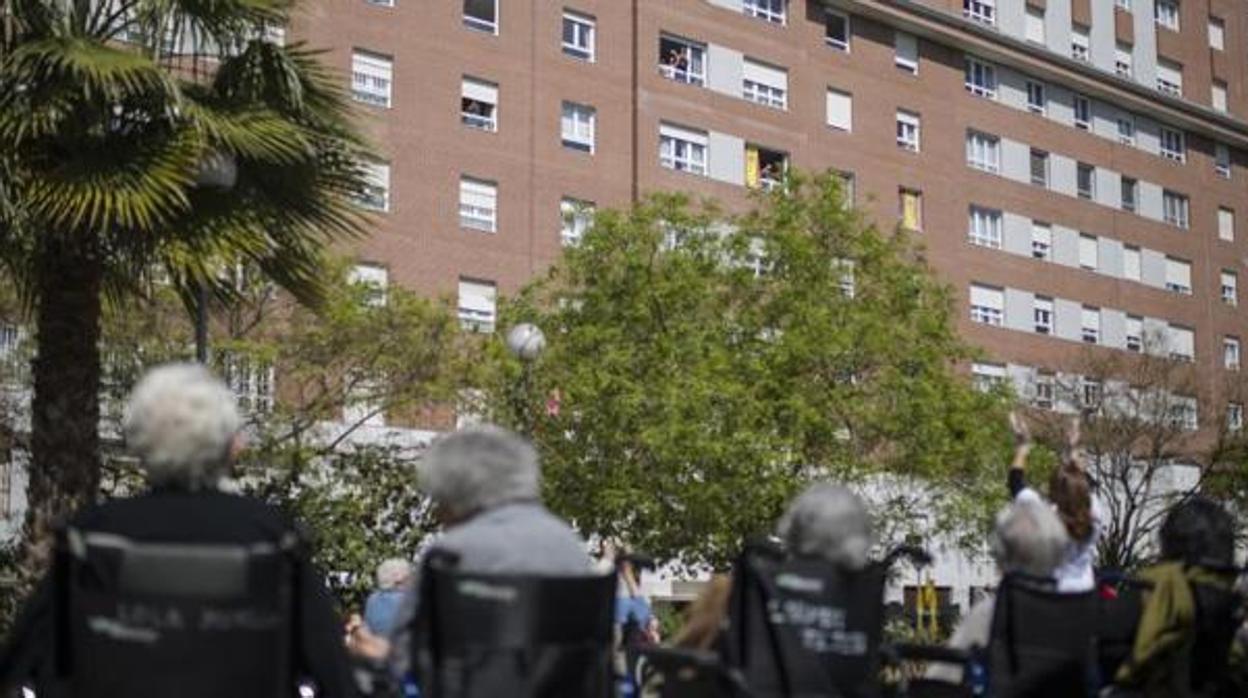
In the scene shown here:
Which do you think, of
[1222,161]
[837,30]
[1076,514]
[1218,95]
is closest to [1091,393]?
[837,30]

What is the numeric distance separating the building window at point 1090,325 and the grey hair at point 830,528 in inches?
1958

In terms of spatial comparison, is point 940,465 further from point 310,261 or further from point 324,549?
point 310,261

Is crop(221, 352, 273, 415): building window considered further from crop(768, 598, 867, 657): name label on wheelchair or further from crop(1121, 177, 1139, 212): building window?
crop(1121, 177, 1139, 212): building window

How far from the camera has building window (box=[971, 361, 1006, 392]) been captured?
34.7 metres

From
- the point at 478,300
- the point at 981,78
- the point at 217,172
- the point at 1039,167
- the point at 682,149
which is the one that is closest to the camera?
the point at 217,172

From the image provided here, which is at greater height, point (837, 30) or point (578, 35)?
point (837, 30)

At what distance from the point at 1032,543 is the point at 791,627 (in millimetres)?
1117

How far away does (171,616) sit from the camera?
462 centimetres

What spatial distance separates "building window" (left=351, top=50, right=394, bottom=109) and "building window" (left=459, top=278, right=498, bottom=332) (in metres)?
4.18

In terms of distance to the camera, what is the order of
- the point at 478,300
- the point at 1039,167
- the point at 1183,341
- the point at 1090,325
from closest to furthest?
the point at 478,300 < the point at 1039,167 < the point at 1090,325 < the point at 1183,341

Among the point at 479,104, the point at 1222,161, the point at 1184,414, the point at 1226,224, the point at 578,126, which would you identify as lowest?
the point at 1184,414

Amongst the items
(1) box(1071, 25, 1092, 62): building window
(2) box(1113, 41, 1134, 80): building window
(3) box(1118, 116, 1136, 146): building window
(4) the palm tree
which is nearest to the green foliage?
(4) the palm tree

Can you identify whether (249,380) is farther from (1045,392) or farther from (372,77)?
(1045,392)

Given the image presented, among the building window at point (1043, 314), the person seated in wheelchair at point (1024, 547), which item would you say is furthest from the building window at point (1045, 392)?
the person seated in wheelchair at point (1024, 547)
